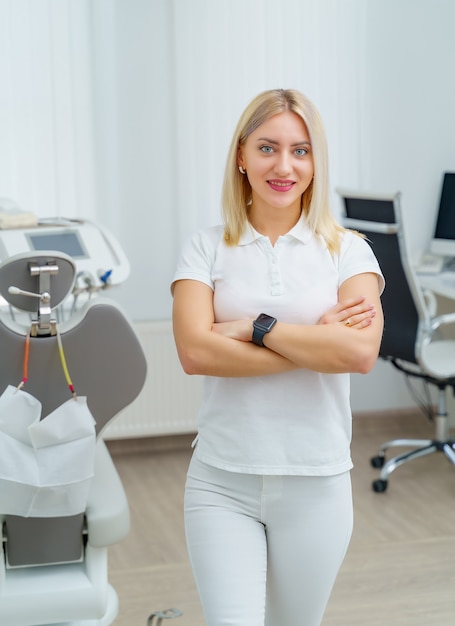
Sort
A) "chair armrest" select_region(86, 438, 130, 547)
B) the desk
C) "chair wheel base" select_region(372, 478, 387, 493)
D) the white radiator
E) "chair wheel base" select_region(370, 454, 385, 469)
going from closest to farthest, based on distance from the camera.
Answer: "chair armrest" select_region(86, 438, 130, 547)
"chair wheel base" select_region(372, 478, 387, 493)
the desk
"chair wheel base" select_region(370, 454, 385, 469)
the white radiator

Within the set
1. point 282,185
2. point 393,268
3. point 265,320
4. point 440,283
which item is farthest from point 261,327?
point 440,283

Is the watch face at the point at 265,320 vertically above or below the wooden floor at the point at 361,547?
above

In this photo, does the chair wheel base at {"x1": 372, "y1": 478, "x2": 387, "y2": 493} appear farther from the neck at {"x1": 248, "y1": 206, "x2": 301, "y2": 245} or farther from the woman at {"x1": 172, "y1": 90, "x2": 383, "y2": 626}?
the neck at {"x1": 248, "y1": 206, "x2": 301, "y2": 245}

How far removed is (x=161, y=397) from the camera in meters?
4.37

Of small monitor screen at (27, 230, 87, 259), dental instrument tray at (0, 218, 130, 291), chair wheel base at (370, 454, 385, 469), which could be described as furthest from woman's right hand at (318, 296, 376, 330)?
chair wheel base at (370, 454, 385, 469)

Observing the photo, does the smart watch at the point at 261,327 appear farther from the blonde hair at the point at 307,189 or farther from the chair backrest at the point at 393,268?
the chair backrest at the point at 393,268

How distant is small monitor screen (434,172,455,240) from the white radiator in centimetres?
→ 134

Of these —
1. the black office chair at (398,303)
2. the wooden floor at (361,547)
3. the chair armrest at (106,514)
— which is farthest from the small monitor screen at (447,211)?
the chair armrest at (106,514)

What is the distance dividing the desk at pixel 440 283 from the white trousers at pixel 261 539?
2.32m

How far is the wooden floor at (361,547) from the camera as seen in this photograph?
292 cm

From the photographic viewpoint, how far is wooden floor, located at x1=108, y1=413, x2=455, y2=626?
9.59ft

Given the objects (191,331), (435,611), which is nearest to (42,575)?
(191,331)

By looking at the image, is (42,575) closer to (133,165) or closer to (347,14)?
(133,165)

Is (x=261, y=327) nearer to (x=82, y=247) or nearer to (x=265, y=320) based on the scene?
(x=265, y=320)
